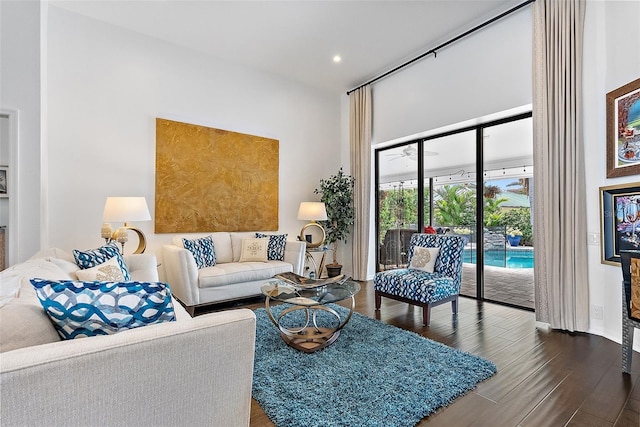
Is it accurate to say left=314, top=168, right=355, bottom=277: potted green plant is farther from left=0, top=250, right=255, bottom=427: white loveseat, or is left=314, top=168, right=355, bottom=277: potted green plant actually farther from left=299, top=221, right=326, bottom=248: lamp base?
left=0, top=250, right=255, bottom=427: white loveseat

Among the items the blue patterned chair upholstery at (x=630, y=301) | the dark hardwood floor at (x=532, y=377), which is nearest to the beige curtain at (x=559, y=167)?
the dark hardwood floor at (x=532, y=377)

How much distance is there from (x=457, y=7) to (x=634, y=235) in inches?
110

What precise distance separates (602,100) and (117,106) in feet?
16.8

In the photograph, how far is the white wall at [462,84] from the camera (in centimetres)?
346

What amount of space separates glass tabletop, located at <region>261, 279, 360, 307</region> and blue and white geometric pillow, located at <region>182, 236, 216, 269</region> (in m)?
1.34

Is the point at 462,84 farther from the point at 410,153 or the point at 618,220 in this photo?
the point at 618,220

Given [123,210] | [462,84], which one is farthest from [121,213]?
[462,84]

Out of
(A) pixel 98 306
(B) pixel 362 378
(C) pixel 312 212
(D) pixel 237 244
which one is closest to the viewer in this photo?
(A) pixel 98 306

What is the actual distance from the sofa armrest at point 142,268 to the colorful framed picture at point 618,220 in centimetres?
407

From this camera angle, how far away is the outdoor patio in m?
3.76

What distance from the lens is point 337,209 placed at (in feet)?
17.4

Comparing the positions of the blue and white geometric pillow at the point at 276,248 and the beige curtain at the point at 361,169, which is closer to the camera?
the blue and white geometric pillow at the point at 276,248

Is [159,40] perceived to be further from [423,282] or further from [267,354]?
[423,282]

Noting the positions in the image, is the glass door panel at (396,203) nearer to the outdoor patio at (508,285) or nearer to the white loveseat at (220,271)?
the outdoor patio at (508,285)
